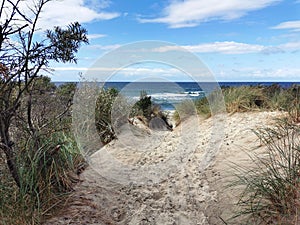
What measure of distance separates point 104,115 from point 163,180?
9.52 feet

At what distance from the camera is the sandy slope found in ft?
11.3

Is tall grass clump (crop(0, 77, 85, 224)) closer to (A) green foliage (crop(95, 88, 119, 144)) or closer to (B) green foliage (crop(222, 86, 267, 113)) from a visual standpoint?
(A) green foliage (crop(95, 88, 119, 144))

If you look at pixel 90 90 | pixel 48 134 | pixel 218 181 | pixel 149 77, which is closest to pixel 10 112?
pixel 48 134

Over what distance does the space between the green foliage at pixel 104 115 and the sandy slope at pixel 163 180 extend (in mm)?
256

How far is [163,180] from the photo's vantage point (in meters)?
4.53

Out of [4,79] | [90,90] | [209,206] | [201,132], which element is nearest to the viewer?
[4,79]

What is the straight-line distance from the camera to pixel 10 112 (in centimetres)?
292

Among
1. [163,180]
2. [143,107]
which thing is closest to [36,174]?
[163,180]

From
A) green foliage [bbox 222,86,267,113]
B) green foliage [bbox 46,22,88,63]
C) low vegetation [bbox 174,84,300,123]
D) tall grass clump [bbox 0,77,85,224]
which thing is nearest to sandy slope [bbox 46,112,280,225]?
tall grass clump [bbox 0,77,85,224]

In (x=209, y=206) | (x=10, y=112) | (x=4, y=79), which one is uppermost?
(x=4, y=79)

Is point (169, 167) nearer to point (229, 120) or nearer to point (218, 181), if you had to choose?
point (218, 181)

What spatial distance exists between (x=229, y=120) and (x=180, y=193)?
12.8 feet

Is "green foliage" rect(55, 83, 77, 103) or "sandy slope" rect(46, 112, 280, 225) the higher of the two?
"green foliage" rect(55, 83, 77, 103)

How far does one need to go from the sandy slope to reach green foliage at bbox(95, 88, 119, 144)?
0.26 metres
